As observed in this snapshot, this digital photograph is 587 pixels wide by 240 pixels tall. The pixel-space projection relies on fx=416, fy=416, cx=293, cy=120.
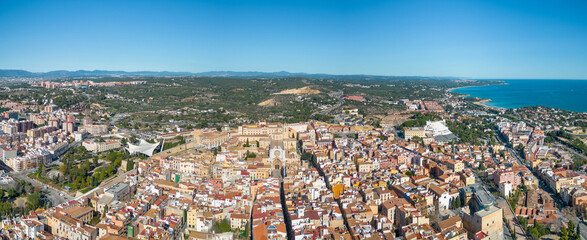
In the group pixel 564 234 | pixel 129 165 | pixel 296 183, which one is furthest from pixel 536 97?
pixel 129 165

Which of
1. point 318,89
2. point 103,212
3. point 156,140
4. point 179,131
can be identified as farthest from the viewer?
point 318,89

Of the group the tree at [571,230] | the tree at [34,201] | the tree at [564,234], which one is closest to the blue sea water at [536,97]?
the tree at [571,230]

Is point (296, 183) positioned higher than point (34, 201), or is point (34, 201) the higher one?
point (296, 183)

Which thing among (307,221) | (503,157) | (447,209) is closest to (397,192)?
(447,209)

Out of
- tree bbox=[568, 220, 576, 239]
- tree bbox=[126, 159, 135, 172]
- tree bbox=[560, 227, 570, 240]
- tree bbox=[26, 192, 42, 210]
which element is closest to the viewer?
tree bbox=[560, 227, 570, 240]

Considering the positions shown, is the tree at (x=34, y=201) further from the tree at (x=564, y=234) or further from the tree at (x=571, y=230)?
the tree at (x=571, y=230)

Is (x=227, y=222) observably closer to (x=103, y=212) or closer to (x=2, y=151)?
(x=103, y=212)

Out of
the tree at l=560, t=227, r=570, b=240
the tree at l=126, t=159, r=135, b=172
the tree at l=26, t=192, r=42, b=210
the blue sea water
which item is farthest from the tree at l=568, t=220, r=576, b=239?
the blue sea water

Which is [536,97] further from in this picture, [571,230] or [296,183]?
[296,183]

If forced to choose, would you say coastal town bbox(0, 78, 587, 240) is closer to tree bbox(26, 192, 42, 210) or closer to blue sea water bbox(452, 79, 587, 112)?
tree bbox(26, 192, 42, 210)
